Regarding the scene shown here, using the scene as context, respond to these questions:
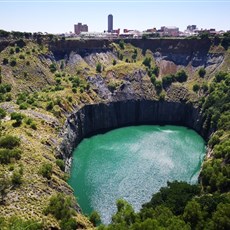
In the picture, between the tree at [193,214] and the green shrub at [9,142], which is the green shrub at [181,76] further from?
the tree at [193,214]

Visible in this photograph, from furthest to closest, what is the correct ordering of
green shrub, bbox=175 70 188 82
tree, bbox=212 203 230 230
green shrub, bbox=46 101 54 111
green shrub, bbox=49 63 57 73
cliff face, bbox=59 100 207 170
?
1. green shrub, bbox=175 70 188 82
2. green shrub, bbox=49 63 57 73
3. cliff face, bbox=59 100 207 170
4. green shrub, bbox=46 101 54 111
5. tree, bbox=212 203 230 230

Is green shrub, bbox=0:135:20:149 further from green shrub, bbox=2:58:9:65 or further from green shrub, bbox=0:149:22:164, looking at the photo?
green shrub, bbox=2:58:9:65

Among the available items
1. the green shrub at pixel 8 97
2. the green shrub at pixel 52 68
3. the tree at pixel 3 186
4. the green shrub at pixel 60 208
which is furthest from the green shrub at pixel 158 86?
the tree at pixel 3 186

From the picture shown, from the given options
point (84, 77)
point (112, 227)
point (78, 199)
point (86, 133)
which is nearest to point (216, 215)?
point (112, 227)

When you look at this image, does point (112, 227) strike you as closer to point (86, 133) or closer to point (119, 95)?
point (86, 133)

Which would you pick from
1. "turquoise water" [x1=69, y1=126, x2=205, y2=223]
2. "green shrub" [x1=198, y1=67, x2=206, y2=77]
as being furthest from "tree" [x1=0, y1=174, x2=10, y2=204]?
"green shrub" [x1=198, y1=67, x2=206, y2=77]

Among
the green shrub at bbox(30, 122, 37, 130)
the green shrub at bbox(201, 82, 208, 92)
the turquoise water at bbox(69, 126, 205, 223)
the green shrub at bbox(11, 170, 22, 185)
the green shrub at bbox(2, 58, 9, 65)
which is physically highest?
the green shrub at bbox(2, 58, 9, 65)

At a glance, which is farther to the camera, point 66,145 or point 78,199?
point 66,145
